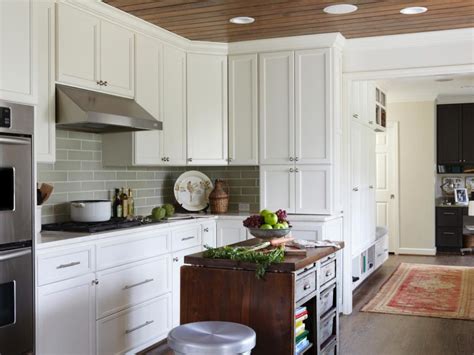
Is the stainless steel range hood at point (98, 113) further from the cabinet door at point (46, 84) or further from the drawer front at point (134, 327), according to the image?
the drawer front at point (134, 327)

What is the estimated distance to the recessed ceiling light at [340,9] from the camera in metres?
4.11

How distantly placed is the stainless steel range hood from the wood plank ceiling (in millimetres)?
707

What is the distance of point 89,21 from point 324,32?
2052mm

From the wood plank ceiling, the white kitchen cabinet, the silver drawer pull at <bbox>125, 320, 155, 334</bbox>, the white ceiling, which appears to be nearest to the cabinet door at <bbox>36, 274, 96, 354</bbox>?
the silver drawer pull at <bbox>125, 320, 155, 334</bbox>

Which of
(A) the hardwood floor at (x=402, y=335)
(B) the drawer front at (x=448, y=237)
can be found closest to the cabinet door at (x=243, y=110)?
(A) the hardwood floor at (x=402, y=335)

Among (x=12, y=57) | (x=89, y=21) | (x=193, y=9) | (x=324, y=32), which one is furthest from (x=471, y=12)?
(x=12, y=57)

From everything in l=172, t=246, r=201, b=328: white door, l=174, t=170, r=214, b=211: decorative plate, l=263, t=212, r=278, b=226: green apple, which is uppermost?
l=174, t=170, r=214, b=211: decorative plate

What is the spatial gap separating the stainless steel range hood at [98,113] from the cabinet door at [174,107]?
14.2 inches

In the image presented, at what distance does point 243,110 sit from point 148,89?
108cm

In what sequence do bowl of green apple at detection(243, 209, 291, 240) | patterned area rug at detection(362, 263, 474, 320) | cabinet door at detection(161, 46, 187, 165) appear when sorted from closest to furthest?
bowl of green apple at detection(243, 209, 291, 240) → cabinet door at detection(161, 46, 187, 165) → patterned area rug at detection(362, 263, 474, 320)

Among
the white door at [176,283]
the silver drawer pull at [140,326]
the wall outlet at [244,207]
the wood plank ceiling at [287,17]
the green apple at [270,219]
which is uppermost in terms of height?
the wood plank ceiling at [287,17]

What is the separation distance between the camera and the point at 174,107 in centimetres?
497

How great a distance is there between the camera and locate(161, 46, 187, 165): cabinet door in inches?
191

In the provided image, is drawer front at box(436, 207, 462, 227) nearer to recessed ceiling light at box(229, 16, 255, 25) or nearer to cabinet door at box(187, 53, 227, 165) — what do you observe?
cabinet door at box(187, 53, 227, 165)
